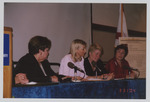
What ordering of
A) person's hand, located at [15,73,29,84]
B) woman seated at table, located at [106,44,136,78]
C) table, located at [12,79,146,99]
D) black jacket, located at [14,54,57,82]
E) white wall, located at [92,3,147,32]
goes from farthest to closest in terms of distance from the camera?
1. white wall, located at [92,3,147,32]
2. woman seated at table, located at [106,44,136,78]
3. black jacket, located at [14,54,57,82]
4. person's hand, located at [15,73,29,84]
5. table, located at [12,79,146,99]

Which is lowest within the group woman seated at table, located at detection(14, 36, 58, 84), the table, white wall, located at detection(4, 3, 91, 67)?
the table

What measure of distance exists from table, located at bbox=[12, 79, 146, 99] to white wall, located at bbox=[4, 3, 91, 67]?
59.2 inches

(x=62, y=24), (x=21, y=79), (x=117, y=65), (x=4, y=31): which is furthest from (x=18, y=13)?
(x=117, y=65)

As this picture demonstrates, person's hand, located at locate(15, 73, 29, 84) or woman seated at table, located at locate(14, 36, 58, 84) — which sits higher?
woman seated at table, located at locate(14, 36, 58, 84)

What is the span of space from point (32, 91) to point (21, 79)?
29cm

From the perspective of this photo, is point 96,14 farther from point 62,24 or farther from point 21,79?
point 21,79

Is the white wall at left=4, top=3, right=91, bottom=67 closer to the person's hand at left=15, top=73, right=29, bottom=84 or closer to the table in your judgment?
the person's hand at left=15, top=73, right=29, bottom=84

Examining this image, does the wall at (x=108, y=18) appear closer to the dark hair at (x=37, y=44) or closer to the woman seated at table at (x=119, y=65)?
the woman seated at table at (x=119, y=65)

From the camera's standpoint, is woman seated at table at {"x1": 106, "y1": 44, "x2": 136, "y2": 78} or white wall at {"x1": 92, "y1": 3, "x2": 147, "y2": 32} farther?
white wall at {"x1": 92, "y1": 3, "x2": 147, "y2": 32}

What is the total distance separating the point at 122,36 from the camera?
5254mm

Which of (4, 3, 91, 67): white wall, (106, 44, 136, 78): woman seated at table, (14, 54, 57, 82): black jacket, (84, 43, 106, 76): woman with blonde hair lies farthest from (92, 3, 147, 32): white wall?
(14, 54, 57, 82): black jacket

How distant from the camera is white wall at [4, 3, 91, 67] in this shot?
152 inches

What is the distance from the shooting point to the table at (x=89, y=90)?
246cm

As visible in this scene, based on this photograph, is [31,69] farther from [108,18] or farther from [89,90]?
[108,18]
